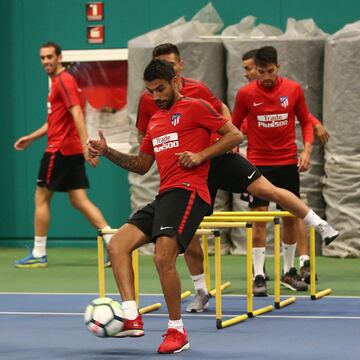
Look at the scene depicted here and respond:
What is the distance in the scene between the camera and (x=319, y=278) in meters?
10.7

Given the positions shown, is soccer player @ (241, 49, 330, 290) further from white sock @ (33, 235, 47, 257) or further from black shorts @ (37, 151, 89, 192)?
white sock @ (33, 235, 47, 257)

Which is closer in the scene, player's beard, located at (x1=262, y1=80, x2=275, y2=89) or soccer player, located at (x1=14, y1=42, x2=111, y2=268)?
player's beard, located at (x1=262, y1=80, x2=275, y2=89)

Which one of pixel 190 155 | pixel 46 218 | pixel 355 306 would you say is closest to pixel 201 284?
pixel 355 306

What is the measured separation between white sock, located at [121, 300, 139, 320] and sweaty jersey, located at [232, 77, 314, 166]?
3.19 meters

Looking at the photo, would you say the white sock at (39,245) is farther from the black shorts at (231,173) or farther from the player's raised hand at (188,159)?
the player's raised hand at (188,159)

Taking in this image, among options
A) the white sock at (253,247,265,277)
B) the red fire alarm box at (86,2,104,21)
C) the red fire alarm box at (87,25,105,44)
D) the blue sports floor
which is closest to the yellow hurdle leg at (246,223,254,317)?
the blue sports floor

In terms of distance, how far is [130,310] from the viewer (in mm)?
7188

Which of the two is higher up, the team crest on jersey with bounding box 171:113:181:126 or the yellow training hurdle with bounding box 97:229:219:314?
the team crest on jersey with bounding box 171:113:181:126

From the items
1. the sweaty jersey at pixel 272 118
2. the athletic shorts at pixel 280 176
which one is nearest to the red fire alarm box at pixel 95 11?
the sweaty jersey at pixel 272 118

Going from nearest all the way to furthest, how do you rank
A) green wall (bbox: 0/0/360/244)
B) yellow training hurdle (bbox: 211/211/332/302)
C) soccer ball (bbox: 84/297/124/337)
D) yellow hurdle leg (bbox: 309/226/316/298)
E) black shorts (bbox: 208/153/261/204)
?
1. soccer ball (bbox: 84/297/124/337)
2. black shorts (bbox: 208/153/261/204)
3. yellow training hurdle (bbox: 211/211/332/302)
4. yellow hurdle leg (bbox: 309/226/316/298)
5. green wall (bbox: 0/0/360/244)

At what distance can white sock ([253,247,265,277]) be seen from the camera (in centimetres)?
959

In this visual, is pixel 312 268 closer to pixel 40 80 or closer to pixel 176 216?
pixel 176 216

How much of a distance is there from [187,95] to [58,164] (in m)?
3.70

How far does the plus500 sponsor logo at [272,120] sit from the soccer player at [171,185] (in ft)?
7.91
